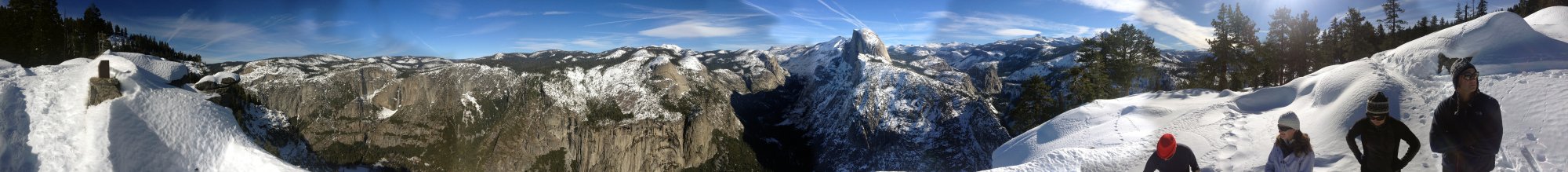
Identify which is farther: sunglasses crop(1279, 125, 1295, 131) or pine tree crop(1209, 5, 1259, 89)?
pine tree crop(1209, 5, 1259, 89)

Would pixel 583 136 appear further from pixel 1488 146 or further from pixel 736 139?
pixel 1488 146

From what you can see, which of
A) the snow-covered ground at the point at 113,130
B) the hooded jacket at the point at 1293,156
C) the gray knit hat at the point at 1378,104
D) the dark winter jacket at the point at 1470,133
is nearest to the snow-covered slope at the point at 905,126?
the hooded jacket at the point at 1293,156

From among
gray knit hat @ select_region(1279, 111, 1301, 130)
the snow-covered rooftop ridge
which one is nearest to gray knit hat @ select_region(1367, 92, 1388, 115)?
gray knit hat @ select_region(1279, 111, 1301, 130)

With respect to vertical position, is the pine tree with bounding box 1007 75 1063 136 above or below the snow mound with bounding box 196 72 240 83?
below

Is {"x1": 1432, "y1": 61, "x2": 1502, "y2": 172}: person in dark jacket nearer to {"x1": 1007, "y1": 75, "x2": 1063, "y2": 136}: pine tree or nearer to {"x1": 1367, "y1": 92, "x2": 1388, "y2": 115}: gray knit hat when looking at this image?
{"x1": 1367, "y1": 92, "x2": 1388, "y2": 115}: gray knit hat

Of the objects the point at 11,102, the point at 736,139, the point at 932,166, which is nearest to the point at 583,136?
the point at 736,139

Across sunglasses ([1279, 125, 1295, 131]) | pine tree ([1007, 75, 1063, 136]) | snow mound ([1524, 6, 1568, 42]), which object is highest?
snow mound ([1524, 6, 1568, 42])

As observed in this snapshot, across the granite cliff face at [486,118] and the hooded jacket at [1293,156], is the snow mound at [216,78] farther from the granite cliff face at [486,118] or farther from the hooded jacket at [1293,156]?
the granite cliff face at [486,118]

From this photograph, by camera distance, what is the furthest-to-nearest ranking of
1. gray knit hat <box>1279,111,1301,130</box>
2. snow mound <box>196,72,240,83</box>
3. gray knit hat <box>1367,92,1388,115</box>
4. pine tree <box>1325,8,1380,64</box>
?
pine tree <box>1325,8,1380,64</box> < snow mound <box>196,72,240,83</box> < gray knit hat <box>1279,111,1301,130</box> < gray knit hat <box>1367,92,1388,115</box>
